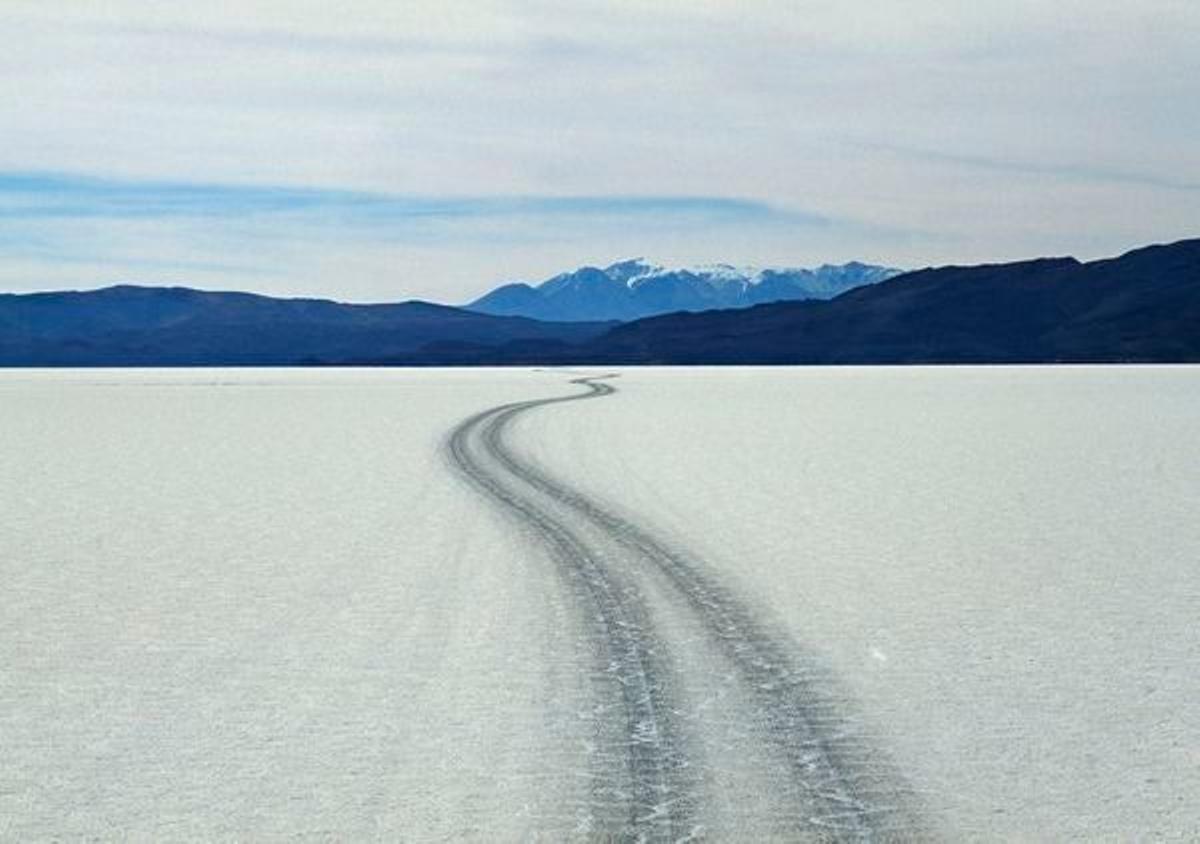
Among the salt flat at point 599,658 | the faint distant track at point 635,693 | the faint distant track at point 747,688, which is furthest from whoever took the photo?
the salt flat at point 599,658

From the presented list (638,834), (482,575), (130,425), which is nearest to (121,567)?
(482,575)

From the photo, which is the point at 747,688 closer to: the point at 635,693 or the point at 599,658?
the point at 635,693

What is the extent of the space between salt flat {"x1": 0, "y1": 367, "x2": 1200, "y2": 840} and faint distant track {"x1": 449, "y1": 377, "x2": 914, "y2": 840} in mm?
26

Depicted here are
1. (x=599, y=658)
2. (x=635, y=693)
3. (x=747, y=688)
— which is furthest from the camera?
(x=599, y=658)

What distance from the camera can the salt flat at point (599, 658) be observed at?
18.4 feet

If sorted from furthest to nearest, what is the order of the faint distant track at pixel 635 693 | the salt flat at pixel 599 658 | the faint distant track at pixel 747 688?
the salt flat at pixel 599 658
the faint distant track at pixel 747 688
the faint distant track at pixel 635 693

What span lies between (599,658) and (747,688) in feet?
Answer: 3.19

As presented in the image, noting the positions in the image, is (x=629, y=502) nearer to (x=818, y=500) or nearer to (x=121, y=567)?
(x=818, y=500)

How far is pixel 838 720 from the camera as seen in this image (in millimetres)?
6785

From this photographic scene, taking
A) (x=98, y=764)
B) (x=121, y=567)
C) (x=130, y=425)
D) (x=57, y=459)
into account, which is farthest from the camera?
(x=130, y=425)

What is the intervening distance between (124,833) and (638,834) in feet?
5.84

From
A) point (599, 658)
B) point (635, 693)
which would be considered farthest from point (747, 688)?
point (599, 658)

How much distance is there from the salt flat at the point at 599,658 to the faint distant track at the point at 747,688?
26 mm

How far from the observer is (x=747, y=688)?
7.29 metres
